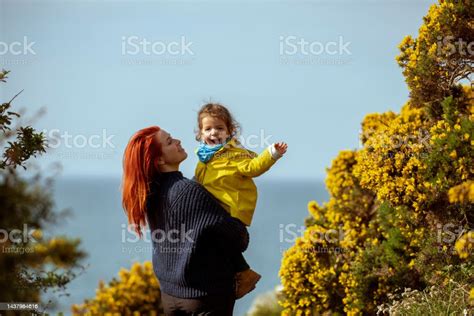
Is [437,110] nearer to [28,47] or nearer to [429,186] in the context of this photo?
[429,186]

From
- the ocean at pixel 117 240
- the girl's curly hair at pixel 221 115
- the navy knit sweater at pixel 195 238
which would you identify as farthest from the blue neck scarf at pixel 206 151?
the ocean at pixel 117 240

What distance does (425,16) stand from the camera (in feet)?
20.0

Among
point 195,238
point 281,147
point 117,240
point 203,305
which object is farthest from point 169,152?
point 117,240

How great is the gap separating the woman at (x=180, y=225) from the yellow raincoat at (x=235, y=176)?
0.36 ft

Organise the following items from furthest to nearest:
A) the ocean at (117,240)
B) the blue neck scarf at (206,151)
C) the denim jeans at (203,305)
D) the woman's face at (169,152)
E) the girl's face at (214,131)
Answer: the ocean at (117,240), the girl's face at (214,131), the blue neck scarf at (206,151), the woman's face at (169,152), the denim jeans at (203,305)

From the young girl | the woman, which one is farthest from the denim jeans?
the young girl

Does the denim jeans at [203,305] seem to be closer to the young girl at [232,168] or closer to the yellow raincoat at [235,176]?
the young girl at [232,168]

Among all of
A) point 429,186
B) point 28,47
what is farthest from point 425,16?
point 28,47

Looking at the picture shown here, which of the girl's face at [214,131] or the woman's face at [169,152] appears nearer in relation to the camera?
the woman's face at [169,152]

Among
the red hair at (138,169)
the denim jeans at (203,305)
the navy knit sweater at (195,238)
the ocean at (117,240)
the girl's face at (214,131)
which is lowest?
the denim jeans at (203,305)

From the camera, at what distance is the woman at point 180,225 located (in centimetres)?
409

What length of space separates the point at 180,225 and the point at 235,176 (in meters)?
0.43

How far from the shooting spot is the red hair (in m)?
4.16

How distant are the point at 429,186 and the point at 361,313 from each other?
1.94 m
